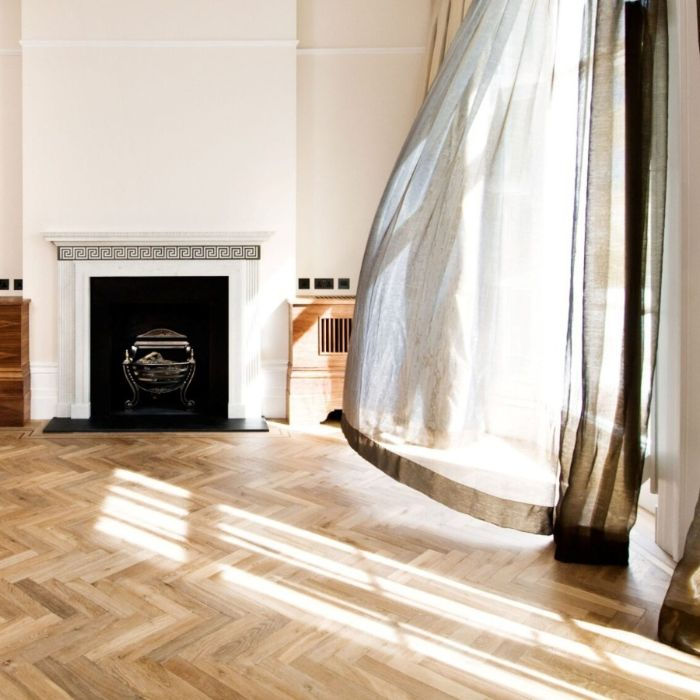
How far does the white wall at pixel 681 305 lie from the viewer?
201 cm

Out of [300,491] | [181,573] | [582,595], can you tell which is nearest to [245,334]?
[300,491]

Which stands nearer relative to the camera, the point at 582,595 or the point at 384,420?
the point at 582,595

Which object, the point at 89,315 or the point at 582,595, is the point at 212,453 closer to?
the point at 89,315

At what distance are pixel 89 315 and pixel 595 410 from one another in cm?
320

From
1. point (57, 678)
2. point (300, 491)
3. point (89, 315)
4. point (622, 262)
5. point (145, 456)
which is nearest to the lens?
point (57, 678)

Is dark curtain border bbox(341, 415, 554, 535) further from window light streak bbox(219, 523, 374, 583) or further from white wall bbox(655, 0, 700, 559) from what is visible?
window light streak bbox(219, 523, 374, 583)

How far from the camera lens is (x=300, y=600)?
1.92m

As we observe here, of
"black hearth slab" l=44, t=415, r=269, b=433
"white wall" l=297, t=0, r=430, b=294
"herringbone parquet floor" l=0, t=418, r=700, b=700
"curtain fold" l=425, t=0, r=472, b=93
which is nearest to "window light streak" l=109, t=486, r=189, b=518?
"herringbone parquet floor" l=0, t=418, r=700, b=700

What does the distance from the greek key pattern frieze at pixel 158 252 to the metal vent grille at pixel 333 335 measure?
1.95ft

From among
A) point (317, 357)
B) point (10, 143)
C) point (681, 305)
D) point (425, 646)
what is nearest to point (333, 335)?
point (317, 357)

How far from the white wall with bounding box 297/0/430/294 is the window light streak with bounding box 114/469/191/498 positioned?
7.58ft

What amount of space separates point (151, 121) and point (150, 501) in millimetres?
2553

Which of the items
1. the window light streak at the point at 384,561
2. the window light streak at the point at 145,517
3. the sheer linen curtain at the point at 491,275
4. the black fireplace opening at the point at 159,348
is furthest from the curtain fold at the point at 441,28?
the window light streak at the point at 145,517

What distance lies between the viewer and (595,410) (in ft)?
6.88
